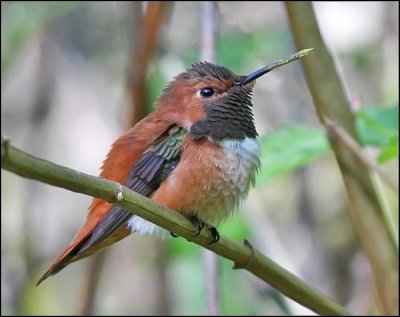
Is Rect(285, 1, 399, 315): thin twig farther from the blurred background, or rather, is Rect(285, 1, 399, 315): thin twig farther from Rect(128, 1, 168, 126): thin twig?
the blurred background

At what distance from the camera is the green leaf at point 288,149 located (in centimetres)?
284

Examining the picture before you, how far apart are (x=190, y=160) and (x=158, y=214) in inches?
30.5

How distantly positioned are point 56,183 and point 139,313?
3438 millimetres

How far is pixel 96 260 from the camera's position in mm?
3764

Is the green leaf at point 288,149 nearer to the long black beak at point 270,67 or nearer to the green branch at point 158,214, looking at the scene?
the long black beak at point 270,67

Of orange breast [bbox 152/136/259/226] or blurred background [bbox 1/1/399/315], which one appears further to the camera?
blurred background [bbox 1/1/399/315]

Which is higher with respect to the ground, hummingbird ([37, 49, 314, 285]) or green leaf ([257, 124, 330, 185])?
hummingbird ([37, 49, 314, 285])

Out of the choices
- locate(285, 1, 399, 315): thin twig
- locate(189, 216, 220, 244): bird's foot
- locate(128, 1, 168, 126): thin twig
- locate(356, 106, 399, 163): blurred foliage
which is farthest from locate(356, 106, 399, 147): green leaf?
locate(128, 1, 168, 126): thin twig

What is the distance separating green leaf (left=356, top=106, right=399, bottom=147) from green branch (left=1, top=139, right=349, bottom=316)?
828 mm

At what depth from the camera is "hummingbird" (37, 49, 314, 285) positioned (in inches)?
94.8

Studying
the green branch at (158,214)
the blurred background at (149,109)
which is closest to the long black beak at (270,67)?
the green branch at (158,214)

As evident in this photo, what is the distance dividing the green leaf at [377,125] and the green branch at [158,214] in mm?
828

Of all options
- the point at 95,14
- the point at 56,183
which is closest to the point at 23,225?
the point at 95,14

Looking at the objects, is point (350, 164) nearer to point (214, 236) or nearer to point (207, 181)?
point (207, 181)
